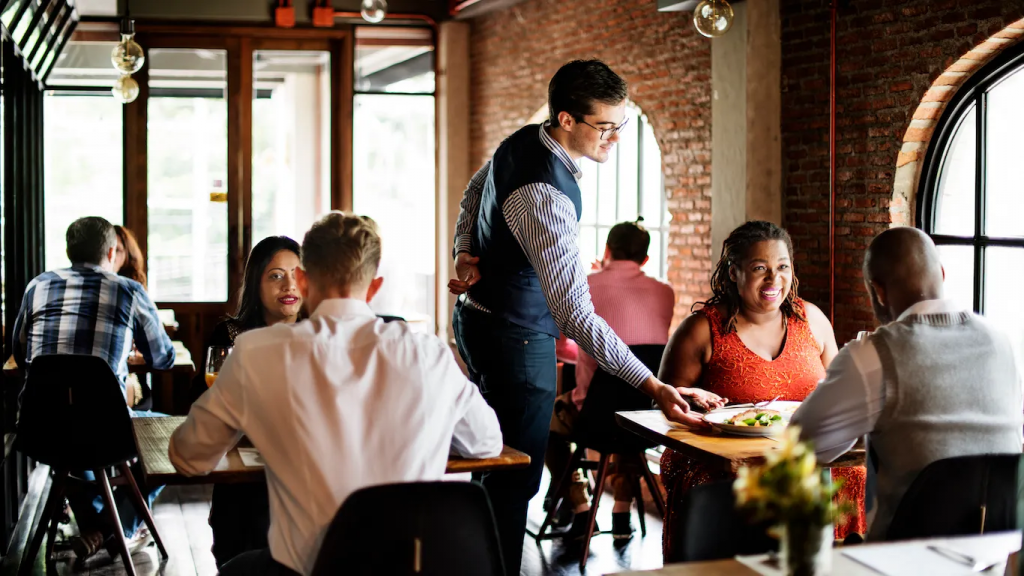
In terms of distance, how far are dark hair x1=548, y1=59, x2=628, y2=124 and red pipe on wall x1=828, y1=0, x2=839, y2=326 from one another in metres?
2.33

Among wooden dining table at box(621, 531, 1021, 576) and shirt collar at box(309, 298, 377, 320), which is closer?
wooden dining table at box(621, 531, 1021, 576)

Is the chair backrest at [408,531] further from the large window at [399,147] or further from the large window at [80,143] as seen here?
the large window at [80,143]

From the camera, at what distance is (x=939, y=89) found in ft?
15.6

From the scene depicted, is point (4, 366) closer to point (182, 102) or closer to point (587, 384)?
point (587, 384)

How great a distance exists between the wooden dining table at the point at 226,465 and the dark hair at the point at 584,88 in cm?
112

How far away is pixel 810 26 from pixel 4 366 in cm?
427

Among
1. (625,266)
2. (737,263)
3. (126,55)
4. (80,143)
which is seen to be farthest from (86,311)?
(80,143)

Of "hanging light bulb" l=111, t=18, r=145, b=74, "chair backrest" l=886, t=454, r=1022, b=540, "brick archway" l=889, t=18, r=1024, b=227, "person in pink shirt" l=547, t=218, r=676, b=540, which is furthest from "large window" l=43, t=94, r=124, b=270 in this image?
"chair backrest" l=886, t=454, r=1022, b=540

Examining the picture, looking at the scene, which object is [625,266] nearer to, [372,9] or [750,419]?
[750,419]

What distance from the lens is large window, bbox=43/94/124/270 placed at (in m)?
8.63

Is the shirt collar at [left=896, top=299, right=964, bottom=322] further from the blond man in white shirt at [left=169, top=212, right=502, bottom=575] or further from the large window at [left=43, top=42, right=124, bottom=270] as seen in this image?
the large window at [left=43, top=42, right=124, bottom=270]

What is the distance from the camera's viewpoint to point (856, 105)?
514 centimetres

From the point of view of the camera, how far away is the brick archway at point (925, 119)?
4502 mm

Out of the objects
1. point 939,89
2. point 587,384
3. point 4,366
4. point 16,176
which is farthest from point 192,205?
point 939,89
